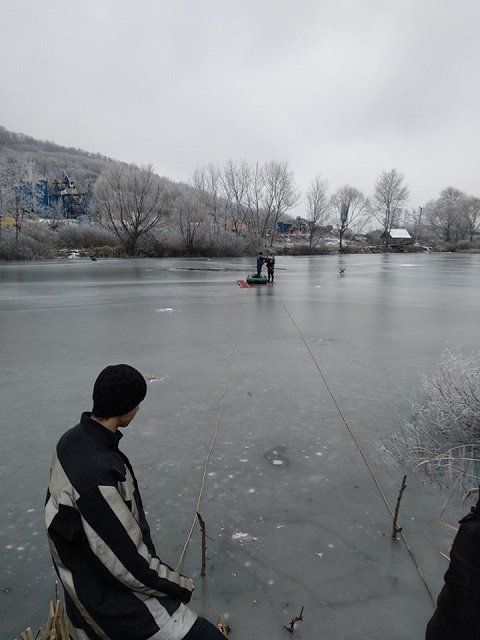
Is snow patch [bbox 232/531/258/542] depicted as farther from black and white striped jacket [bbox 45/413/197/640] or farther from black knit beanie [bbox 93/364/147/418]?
black knit beanie [bbox 93/364/147/418]

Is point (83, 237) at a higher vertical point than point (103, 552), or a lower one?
higher

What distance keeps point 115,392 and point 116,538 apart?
0.55m

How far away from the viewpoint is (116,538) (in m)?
1.54

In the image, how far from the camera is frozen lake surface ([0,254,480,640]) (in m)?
2.54

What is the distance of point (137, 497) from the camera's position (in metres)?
1.90

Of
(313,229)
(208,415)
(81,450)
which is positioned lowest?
(208,415)

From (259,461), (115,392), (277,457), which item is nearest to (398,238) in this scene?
(277,457)

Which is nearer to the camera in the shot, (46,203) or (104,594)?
(104,594)

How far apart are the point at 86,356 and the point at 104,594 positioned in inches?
256

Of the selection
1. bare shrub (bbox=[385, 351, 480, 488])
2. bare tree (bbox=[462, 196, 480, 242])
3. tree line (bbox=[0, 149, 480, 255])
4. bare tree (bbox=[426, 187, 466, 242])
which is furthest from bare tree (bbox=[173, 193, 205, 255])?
bare tree (bbox=[462, 196, 480, 242])

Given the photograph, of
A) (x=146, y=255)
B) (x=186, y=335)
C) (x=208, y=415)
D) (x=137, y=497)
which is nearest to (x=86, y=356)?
(x=186, y=335)

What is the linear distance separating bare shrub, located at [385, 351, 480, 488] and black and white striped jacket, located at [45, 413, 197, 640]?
9.45ft

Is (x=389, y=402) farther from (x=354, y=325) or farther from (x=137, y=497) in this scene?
(x=354, y=325)

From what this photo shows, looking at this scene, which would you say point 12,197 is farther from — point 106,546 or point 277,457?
point 106,546
